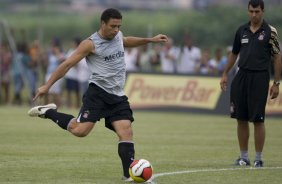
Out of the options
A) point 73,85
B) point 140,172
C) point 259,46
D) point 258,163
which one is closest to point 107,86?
point 140,172

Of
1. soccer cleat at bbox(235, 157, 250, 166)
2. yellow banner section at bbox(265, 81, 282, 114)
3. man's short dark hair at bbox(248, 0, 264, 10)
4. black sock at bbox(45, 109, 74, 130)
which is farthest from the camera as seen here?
yellow banner section at bbox(265, 81, 282, 114)

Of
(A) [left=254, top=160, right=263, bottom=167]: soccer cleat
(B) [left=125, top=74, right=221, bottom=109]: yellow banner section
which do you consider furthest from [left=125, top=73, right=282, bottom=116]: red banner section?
(A) [left=254, top=160, right=263, bottom=167]: soccer cleat

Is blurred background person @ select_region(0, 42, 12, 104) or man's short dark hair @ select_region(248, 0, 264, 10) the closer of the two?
man's short dark hair @ select_region(248, 0, 264, 10)

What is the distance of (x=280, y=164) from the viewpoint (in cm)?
1367

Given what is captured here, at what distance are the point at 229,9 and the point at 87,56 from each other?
24.7 m

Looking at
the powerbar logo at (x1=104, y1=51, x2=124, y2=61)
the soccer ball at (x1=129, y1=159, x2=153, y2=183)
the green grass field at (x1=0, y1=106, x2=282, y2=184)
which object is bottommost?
the green grass field at (x1=0, y1=106, x2=282, y2=184)

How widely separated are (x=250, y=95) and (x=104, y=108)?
269cm

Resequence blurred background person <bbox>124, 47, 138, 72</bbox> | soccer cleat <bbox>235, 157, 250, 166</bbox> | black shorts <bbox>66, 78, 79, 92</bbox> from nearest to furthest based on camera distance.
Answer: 1. soccer cleat <bbox>235, 157, 250, 166</bbox>
2. blurred background person <bbox>124, 47, 138, 72</bbox>
3. black shorts <bbox>66, 78, 79, 92</bbox>

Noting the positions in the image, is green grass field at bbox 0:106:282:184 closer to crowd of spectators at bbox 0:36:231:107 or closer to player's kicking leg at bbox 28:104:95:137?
player's kicking leg at bbox 28:104:95:137

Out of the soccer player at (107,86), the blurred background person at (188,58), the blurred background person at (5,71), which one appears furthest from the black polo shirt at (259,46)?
the blurred background person at (5,71)

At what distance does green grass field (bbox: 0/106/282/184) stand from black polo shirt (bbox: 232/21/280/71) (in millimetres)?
1503

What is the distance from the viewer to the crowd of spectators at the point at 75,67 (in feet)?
96.6

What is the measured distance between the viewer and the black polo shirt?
43.9 ft

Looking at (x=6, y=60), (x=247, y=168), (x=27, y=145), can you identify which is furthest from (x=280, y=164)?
(x=6, y=60)
